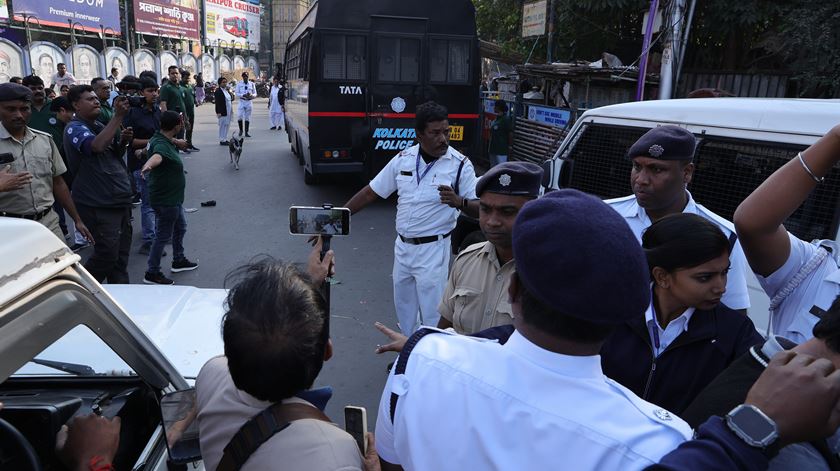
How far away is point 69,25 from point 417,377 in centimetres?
3756

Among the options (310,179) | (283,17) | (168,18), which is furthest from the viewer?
(283,17)

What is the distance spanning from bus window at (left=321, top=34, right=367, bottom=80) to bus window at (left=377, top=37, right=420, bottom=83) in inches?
11.1

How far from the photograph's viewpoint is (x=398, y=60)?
8891mm

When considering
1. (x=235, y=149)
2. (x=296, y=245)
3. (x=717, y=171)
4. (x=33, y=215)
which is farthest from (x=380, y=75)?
(x=717, y=171)

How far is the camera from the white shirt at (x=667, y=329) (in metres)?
1.77

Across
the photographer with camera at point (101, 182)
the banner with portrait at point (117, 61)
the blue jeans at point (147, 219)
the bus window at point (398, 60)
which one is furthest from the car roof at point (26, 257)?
the banner with portrait at point (117, 61)

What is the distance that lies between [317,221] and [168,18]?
46.5m

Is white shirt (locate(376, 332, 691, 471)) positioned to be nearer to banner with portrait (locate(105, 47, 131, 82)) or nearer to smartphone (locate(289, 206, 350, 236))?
smartphone (locate(289, 206, 350, 236))

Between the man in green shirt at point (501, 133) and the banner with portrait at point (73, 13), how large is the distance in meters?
28.4

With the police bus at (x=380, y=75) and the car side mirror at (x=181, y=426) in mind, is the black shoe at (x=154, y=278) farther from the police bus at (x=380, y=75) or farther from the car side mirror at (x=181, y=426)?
the car side mirror at (x=181, y=426)

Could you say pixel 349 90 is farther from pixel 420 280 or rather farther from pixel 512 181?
pixel 512 181

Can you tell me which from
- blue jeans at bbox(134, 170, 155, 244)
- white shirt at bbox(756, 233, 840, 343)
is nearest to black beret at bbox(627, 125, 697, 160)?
white shirt at bbox(756, 233, 840, 343)

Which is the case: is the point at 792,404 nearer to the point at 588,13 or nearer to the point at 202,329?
the point at 202,329

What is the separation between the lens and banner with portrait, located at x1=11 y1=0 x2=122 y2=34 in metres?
28.8
